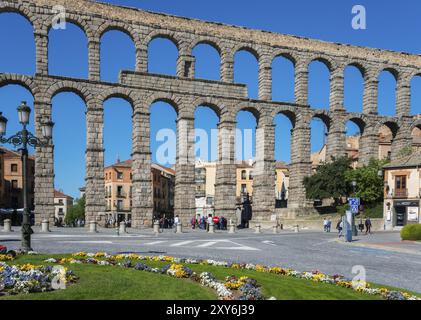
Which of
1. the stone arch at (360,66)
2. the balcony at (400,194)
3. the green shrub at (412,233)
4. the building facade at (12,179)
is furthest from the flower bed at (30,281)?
the building facade at (12,179)

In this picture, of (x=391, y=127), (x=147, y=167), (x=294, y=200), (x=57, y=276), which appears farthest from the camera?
(x=391, y=127)

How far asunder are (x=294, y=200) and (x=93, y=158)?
24.6 m

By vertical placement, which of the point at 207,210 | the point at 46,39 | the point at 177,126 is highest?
the point at 46,39

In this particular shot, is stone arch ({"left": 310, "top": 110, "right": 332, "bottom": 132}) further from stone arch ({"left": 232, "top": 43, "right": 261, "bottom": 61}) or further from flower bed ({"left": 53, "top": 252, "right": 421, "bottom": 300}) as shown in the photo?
flower bed ({"left": 53, "top": 252, "right": 421, "bottom": 300})

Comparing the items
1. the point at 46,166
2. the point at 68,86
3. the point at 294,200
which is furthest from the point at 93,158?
the point at 294,200

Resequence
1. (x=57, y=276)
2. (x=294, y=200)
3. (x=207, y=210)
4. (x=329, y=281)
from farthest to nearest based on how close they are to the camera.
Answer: (x=207, y=210) < (x=294, y=200) < (x=329, y=281) < (x=57, y=276)

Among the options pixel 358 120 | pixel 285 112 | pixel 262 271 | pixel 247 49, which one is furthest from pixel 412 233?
pixel 247 49

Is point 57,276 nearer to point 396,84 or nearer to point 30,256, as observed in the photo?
point 30,256

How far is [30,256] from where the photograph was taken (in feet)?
51.8

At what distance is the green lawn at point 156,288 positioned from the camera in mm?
9562

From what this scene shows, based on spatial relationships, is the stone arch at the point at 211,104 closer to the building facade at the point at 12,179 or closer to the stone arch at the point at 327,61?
the stone arch at the point at 327,61

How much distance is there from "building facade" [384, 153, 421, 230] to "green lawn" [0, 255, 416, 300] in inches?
1378

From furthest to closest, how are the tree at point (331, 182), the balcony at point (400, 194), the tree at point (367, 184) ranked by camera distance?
the tree at point (331, 182) < the tree at point (367, 184) < the balcony at point (400, 194)

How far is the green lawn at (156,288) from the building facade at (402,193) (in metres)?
35.0
